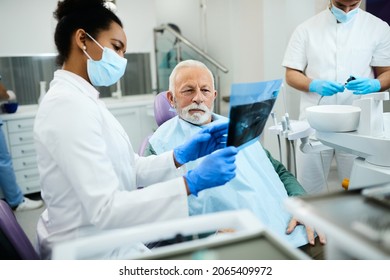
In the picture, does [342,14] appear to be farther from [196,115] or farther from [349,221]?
[349,221]

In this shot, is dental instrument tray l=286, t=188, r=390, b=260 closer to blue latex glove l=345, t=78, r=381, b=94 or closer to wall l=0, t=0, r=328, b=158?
blue latex glove l=345, t=78, r=381, b=94

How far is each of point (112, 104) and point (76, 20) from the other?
2.75m

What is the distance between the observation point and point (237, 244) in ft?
1.83

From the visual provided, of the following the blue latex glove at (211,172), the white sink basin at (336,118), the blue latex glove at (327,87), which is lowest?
the blue latex glove at (211,172)

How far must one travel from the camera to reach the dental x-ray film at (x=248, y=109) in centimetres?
83

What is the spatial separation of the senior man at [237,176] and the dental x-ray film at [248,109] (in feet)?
1.35

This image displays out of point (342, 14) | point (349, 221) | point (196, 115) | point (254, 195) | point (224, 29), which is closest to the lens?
point (349, 221)

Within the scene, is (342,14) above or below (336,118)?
above

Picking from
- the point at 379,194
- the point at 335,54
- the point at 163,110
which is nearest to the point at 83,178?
the point at 379,194

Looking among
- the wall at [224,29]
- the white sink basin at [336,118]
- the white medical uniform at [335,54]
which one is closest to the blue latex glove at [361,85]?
the white medical uniform at [335,54]

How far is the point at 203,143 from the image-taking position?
127cm

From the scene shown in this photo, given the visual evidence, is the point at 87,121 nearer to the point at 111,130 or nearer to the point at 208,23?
the point at 111,130

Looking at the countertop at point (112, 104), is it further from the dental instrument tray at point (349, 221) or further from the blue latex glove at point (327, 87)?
the dental instrument tray at point (349, 221)

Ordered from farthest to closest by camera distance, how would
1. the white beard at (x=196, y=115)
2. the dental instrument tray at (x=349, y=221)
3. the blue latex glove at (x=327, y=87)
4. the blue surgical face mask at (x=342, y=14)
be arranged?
the blue surgical face mask at (x=342, y=14)
the blue latex glove at (x=327, y=87)
the white beard at (x=196, y=115)
the dental instrument tray at (x=349, y=221)
